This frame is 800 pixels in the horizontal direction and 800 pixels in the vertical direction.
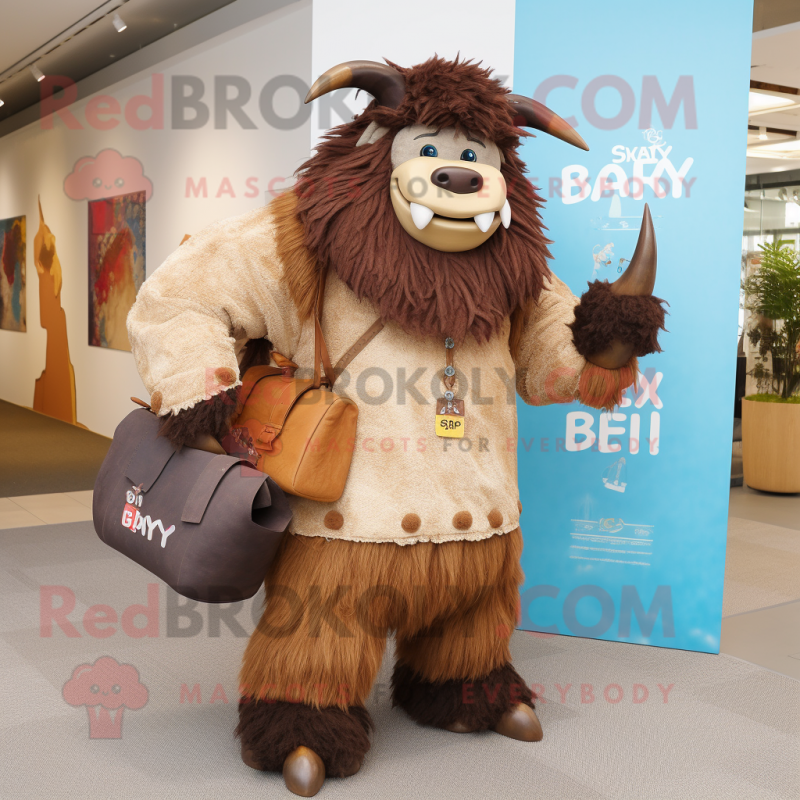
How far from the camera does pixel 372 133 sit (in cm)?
181

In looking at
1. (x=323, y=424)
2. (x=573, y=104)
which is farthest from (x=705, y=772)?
(x=573, y=104)

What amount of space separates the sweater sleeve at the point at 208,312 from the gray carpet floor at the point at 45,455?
11.0ft

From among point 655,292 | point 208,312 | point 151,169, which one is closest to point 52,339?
point 151,169

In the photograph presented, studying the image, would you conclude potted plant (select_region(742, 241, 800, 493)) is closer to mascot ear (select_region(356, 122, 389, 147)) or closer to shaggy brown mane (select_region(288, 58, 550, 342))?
shaggy brown mane (select_region(288, 58, 550, 342))

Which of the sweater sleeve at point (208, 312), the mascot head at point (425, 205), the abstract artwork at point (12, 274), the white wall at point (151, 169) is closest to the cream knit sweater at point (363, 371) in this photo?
the sweater sleeve at point (208, 312)

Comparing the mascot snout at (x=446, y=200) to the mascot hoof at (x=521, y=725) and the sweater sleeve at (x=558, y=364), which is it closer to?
the sweater sleeve at (x=558, y=364)

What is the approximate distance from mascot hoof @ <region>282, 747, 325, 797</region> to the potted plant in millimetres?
4282

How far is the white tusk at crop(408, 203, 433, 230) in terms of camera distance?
5.44ft

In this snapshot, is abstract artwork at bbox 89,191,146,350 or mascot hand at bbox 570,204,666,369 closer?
mascot hand at bbox 570,204,666,369

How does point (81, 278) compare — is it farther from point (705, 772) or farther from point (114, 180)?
point (705, 772)

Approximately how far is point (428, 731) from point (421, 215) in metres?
1.24

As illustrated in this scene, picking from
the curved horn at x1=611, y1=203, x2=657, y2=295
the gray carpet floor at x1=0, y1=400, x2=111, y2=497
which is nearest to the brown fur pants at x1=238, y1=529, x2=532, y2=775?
the curved horn at x1=611, y1=203, x2=657, y2=295

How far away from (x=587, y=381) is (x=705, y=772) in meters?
0.92

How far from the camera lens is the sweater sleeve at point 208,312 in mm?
1686
